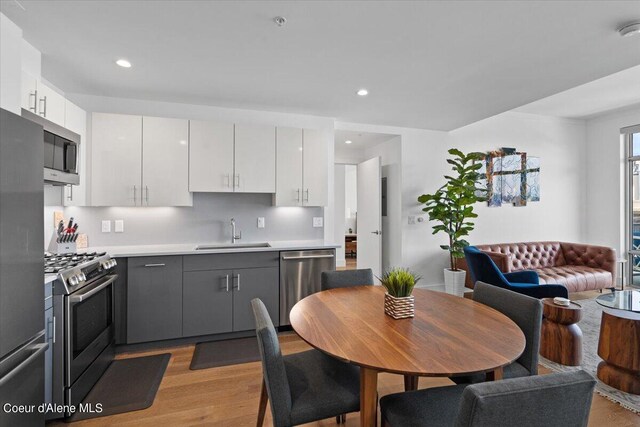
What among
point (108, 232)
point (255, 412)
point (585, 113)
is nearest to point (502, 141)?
point (585, 113)

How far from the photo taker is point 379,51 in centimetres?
247

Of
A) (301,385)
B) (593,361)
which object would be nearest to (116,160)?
(301,385)

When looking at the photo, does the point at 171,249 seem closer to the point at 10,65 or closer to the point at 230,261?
the point at 230,261

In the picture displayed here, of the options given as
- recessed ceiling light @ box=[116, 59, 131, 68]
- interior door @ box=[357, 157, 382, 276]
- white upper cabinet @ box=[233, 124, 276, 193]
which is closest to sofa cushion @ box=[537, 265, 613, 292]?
interior door @ box=[357, 157, 382, 276]

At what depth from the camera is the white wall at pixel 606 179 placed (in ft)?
17.5

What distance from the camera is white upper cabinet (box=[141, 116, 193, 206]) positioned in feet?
10.5

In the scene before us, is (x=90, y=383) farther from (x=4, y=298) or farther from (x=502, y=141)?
(x=502, y=141)

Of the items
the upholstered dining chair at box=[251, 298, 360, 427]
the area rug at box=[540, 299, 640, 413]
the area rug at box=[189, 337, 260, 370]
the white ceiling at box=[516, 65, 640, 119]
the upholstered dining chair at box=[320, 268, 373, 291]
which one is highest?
the white ceiling at box=[516, 65, 640, 119]

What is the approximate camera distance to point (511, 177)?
17.5ft

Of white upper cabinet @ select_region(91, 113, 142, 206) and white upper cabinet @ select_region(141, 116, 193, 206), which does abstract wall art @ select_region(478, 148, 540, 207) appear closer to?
white upper cabinet @ select_region(141, 116, 193, 206)

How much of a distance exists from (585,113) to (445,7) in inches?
204

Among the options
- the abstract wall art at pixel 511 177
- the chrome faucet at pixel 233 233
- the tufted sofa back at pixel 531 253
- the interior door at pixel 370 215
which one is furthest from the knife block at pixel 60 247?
the abstract wall art at pixel 511 177

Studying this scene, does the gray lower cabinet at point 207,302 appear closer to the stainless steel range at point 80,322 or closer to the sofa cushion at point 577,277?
the stainless steel range at point 80,322

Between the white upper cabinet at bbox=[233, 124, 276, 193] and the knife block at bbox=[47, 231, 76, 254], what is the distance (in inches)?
61.5
